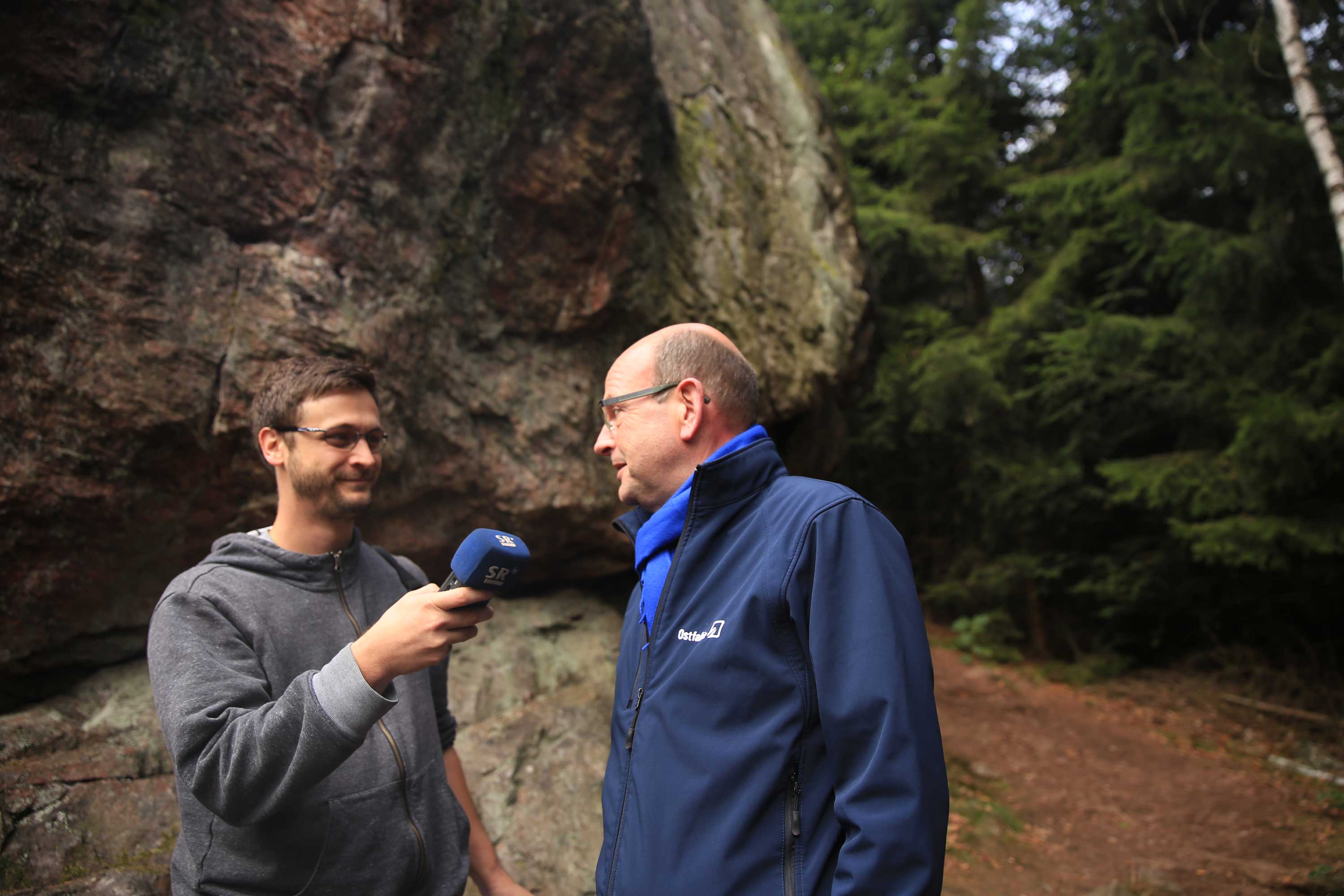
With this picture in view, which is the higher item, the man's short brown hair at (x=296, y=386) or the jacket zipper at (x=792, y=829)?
the man's short brown hair at (x=296, y=386)

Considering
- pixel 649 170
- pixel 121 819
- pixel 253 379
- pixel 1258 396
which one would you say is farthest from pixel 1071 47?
pixel 121 819

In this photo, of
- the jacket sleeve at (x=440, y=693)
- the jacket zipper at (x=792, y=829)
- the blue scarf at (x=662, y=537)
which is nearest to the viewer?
the jacket zipper at (x=792, y=829)

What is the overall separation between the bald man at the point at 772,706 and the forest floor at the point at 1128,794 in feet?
12.8

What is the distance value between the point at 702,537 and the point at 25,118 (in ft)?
10.6

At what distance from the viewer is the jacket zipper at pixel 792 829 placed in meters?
1.64

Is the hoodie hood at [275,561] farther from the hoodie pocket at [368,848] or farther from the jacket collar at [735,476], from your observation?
the jacket collar at [735,476]

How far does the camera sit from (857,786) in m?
1.53

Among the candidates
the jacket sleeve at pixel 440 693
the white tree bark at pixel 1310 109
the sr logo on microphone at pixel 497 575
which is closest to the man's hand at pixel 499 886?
the jacket sleeve at pixel 440 693

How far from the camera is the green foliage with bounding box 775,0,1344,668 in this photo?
766 cm

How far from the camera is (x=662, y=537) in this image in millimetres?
2145

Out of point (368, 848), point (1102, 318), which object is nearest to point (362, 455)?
point (368, 848)

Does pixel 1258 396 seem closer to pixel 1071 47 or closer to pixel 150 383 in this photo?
pixel 1071 47

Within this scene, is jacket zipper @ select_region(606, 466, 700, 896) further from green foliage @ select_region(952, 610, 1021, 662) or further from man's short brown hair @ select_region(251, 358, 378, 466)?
green foliage @ select_region(952, 610, 1021, 662)

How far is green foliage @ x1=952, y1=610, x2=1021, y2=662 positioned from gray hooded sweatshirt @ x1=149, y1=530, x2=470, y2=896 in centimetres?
896
